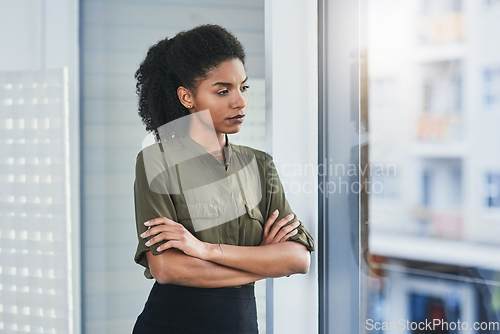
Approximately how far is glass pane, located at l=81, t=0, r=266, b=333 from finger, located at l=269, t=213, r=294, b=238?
0.47m

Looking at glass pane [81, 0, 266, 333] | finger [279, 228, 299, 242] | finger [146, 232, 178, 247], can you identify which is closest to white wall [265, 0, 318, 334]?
glass pane [81, 0, 266, 333]

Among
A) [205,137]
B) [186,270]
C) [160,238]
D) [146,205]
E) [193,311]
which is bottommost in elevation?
[193,311]

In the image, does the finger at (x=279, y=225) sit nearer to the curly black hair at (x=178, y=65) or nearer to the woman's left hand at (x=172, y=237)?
the woman's left hand at (x=172, y=237)

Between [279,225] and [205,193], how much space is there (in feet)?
0.99

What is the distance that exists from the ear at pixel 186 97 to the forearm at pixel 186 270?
0.53 m

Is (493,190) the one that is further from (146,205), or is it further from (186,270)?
(146,205)

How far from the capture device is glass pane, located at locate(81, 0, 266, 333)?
1768 millimetres

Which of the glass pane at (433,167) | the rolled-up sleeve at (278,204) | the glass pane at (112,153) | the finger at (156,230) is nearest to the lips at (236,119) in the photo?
the rolled-up sleeve at (278,204)

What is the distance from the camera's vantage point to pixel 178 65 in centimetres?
138

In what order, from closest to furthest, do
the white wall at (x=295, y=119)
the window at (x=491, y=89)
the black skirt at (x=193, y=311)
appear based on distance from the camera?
1. the window at (x=491, y=89)
2. the black skirt at (x=193, y=311)
3. the white wall at (x=295, y=119)

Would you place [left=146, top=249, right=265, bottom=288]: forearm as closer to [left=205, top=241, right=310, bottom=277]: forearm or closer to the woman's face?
[left=205, top=241, right=310, bottom=277]: forearm

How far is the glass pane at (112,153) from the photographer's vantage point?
177 cm
